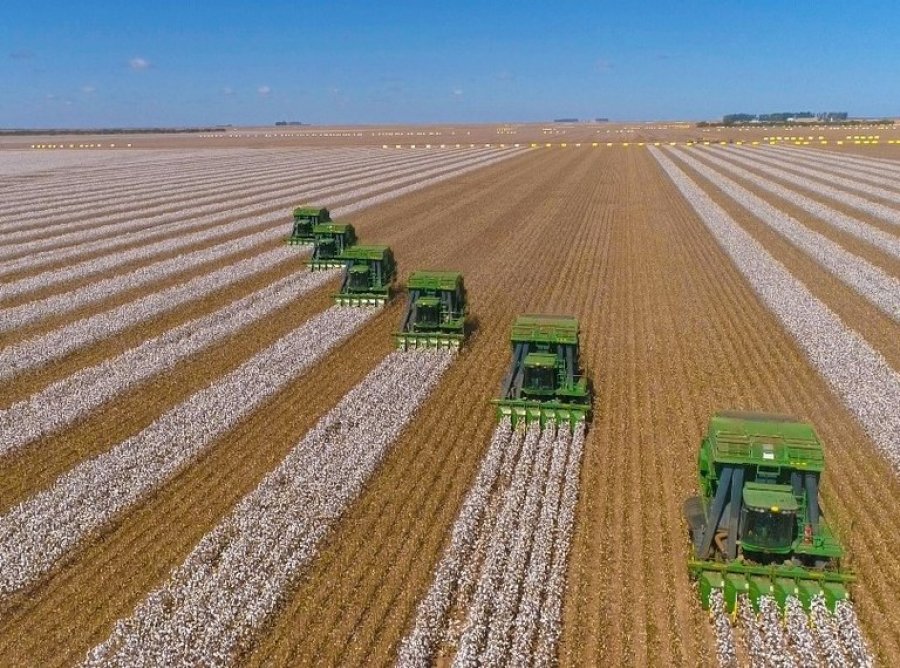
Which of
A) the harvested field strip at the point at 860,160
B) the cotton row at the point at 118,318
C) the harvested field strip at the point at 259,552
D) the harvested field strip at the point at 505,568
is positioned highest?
the harvested field strip at the point at 505,568

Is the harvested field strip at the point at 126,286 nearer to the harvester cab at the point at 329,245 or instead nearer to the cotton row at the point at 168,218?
the harvester cab at the point at 329,245

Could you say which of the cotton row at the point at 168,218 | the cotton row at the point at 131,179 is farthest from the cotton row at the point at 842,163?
the cotton row at the point at 131,179

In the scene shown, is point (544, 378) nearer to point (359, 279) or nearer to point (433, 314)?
point (433, 314)

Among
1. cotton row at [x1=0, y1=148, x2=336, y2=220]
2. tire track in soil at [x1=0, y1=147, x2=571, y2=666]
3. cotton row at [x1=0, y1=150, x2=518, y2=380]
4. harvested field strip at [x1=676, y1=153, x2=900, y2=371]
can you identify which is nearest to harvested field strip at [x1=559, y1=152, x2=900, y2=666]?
harvested field strip at [x1=676, y1=153, x2=900, y2=371]

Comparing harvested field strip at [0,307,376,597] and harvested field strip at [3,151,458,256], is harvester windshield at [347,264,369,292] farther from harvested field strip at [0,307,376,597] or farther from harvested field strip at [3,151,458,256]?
harvested field strip at [3,151,458,256]

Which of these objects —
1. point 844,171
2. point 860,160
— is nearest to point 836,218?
point 844,171

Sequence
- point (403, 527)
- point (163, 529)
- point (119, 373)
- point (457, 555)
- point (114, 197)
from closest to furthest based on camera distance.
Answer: point (457, 555) < point (403, 527) < point (163, 529) < point (119, 373) < point (114, 197)
